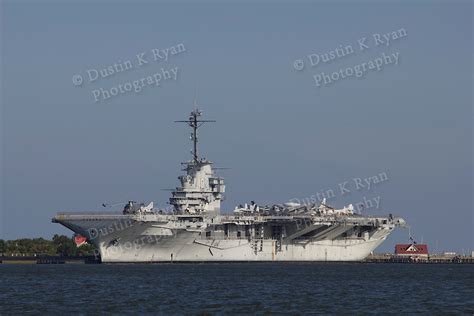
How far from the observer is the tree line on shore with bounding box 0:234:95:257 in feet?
363

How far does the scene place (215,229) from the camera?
8112cm

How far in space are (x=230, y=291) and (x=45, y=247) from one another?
210ft

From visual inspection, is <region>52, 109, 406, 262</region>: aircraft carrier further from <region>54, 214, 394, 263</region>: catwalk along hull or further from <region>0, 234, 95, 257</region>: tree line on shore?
<region>0, 234, 95, 257</region>: tree line on shore

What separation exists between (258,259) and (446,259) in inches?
1317

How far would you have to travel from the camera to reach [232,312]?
42.2 metres

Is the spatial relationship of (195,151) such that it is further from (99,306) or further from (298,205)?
(99,306)

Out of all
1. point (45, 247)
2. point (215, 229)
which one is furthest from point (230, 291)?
Answer: point (45, 247)

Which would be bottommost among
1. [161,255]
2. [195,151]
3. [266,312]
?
[266,312]

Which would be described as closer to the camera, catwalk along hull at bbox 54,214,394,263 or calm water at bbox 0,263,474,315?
calm water at bbox 0,263,474,315

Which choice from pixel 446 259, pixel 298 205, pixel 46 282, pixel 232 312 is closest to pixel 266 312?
pixel 232 312

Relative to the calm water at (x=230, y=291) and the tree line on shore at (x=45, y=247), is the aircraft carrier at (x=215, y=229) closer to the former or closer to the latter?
the calm water at (x=230, y=291)

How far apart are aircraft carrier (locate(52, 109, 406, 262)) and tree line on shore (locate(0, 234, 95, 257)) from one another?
27970 mm

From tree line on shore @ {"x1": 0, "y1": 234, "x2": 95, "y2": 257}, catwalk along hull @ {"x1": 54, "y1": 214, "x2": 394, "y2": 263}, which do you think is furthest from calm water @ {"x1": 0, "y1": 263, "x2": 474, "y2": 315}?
tree line on shore @ {"x1": 0, "y1": 234, "x2": 95, "y2": 257}

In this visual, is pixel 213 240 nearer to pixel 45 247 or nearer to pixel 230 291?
pixel 230 291
